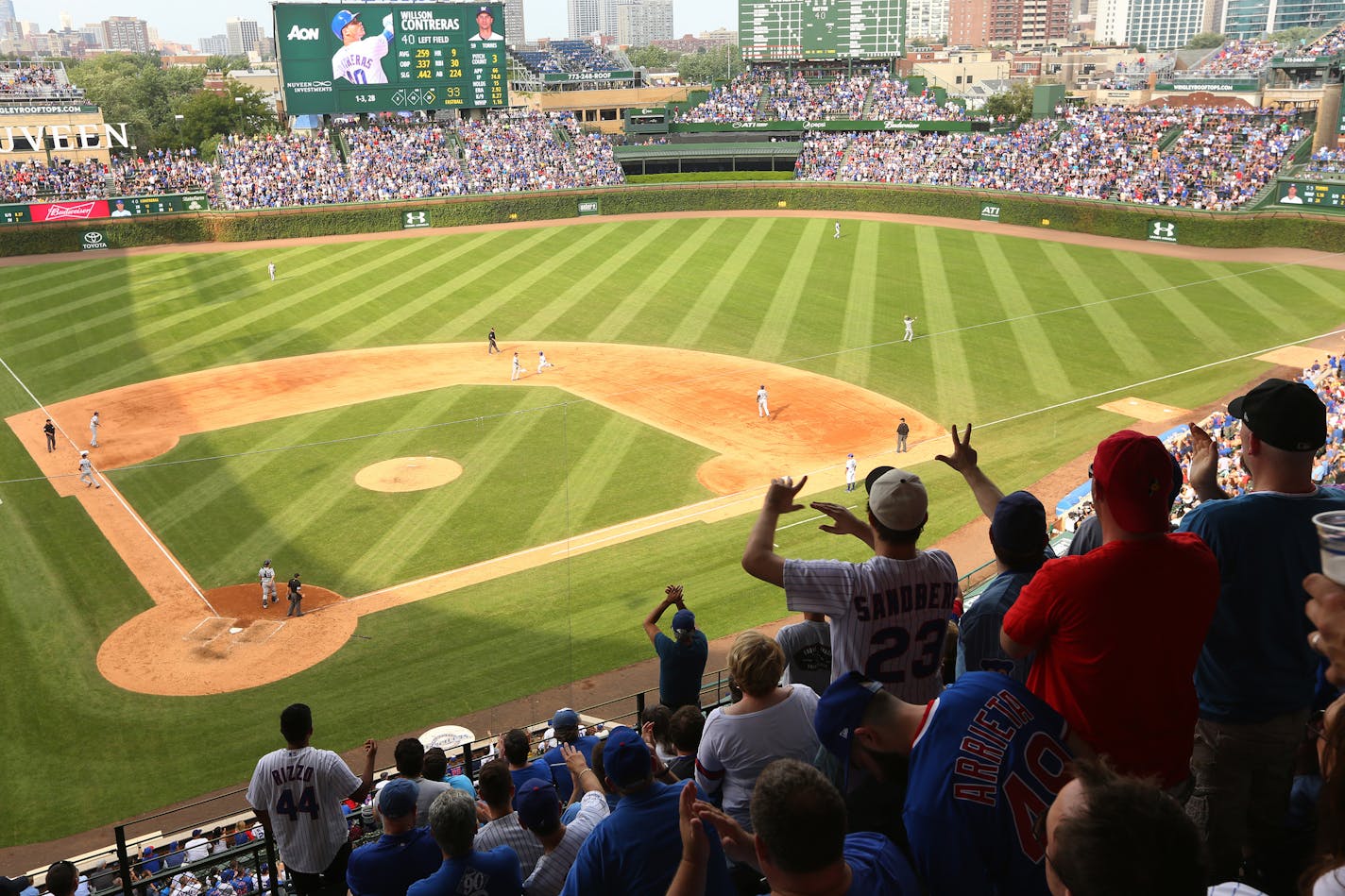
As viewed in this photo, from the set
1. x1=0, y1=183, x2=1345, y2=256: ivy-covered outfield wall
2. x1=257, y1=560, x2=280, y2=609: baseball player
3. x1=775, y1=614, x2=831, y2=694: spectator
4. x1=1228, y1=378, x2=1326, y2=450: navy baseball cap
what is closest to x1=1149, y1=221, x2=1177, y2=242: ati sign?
x1=0, y1=183, x2=1345, y2=256: ivy-covered outfield wall

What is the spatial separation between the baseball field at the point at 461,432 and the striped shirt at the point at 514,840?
10.5 meters

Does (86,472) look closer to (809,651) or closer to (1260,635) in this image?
(809,651)

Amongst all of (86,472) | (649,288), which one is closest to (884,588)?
(86,472)

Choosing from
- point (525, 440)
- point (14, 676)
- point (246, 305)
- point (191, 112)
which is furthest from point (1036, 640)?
point (191, 112)

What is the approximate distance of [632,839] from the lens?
4305mm

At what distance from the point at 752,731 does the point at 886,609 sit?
89cm

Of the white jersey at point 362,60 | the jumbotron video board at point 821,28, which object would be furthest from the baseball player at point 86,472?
the jumbotron video board at point 821,28

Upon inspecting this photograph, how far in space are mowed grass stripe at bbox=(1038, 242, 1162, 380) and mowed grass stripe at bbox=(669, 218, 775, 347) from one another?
40.9 ft

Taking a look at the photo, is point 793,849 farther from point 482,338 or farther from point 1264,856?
point 482,338

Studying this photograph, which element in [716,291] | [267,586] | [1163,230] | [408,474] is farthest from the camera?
[1163,230]

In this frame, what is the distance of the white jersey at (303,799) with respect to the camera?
A: 705 centimetres

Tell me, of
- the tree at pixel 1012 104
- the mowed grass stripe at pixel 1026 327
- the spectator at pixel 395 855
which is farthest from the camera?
the tree at pixel 1012 104

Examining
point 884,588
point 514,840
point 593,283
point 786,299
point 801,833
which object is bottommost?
point 786,299

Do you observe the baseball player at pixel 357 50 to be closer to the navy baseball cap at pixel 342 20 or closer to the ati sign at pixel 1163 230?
the navy baseball cap at pixel 342 20
